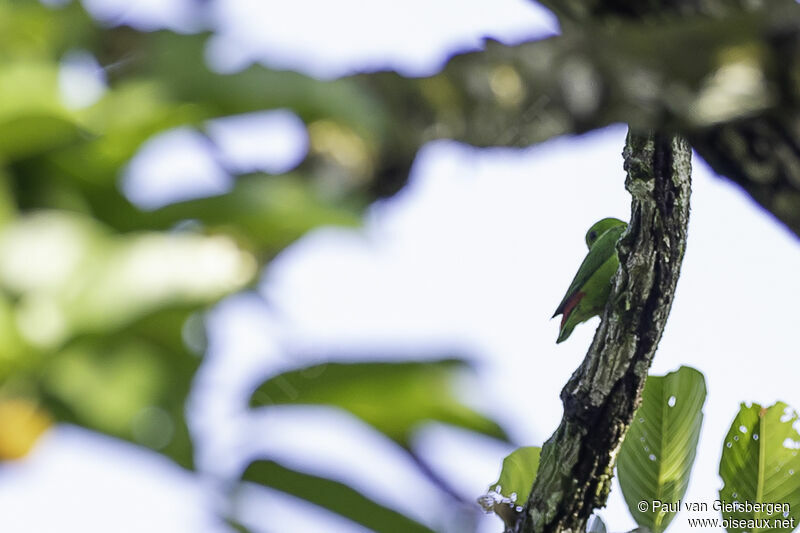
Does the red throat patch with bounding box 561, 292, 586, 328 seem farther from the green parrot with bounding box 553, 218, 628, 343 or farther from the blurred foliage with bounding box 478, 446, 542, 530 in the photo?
the blurred foliage with bounding box 478, 446, 542, 530

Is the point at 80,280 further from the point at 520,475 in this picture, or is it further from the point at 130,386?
the point at 520,475

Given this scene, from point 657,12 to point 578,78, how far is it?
0.61 m

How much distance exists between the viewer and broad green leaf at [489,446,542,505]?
230cm

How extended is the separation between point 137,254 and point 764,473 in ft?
7.32

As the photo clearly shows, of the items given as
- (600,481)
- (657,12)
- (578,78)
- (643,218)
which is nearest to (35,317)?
(578,78)

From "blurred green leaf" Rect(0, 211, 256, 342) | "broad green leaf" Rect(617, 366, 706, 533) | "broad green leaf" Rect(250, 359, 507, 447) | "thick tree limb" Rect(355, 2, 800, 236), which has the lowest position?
"broad green leaf" Rect(250, 359, 507, 447)

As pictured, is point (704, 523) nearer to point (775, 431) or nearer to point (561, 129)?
point (775, 431)

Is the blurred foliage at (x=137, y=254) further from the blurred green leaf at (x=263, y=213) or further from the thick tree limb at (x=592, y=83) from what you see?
the thick tree limb at (x=592, y=83)

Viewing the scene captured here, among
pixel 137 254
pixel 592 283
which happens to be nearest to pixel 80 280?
pixel 137 254

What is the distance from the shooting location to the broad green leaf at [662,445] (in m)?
2.22

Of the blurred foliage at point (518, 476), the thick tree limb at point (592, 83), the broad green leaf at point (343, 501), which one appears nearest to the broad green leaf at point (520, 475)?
the blurred foliage at point (518, 476)

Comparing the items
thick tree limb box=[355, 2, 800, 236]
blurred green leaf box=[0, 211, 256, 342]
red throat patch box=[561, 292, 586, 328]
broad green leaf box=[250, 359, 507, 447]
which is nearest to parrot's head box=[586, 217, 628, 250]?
red throat patch box=[561, 292, 586, 328]

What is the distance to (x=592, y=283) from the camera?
7.29 feet

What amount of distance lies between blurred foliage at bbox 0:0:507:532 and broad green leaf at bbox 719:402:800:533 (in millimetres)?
2036
